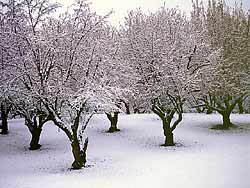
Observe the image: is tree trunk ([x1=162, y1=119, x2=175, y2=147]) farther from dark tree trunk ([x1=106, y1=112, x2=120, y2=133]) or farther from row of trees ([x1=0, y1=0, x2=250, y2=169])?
dark tree trunk ([x1=106, y1=112, x2=120, y2=133])

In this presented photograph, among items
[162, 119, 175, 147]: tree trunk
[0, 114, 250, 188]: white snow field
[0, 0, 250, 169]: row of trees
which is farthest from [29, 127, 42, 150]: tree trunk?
[162, 119, 175, 147]: tree trunk

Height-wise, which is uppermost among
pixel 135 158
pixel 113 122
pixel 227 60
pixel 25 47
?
pixel 227 60

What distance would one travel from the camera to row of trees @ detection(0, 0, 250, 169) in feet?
35.6

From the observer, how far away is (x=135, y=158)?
12031 mm

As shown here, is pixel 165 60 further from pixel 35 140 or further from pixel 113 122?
pixel 35 140

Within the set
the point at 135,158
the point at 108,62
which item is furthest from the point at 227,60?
the point at 135,158

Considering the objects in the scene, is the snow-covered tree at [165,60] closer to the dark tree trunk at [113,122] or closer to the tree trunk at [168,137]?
the tree trunk at [168,137]

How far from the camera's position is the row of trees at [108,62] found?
10.9 metres

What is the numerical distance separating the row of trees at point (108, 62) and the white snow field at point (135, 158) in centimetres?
89

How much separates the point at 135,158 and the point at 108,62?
330 centimetres

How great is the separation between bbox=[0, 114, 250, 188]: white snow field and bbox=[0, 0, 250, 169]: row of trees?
0.89 metres

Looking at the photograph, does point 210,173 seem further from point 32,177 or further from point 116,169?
point 32,177

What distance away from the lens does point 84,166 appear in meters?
10.8

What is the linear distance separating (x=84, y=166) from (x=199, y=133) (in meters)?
7.93
